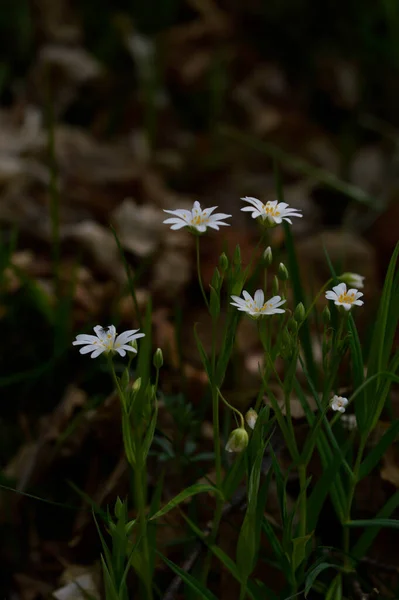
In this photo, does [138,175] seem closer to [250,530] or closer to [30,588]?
[30,588]

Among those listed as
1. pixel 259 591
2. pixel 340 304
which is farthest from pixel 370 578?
pixel 340 304

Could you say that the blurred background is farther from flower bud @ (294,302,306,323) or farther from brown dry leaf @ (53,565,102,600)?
flower bud @ (294,302,306,323)

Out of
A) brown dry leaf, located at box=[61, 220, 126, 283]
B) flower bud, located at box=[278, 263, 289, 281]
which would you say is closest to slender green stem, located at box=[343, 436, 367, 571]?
flower bud, located at box=[278, 263, 289, 281]

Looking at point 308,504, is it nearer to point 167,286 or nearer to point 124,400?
point 124,400

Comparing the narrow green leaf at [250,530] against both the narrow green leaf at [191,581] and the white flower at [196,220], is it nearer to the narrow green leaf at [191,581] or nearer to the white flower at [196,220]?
the narrow green leaf at [191,581]

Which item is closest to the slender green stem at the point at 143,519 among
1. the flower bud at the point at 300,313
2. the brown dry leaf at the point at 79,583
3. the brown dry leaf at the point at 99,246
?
the brown dry leaf at the point at 79,583

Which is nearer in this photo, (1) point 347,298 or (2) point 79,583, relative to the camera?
(1) point 347,298

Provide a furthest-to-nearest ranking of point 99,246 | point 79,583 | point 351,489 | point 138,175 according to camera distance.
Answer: point 138,175, point 99,246, point 79,583, point 351,489

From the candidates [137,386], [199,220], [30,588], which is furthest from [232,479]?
[30,588]
